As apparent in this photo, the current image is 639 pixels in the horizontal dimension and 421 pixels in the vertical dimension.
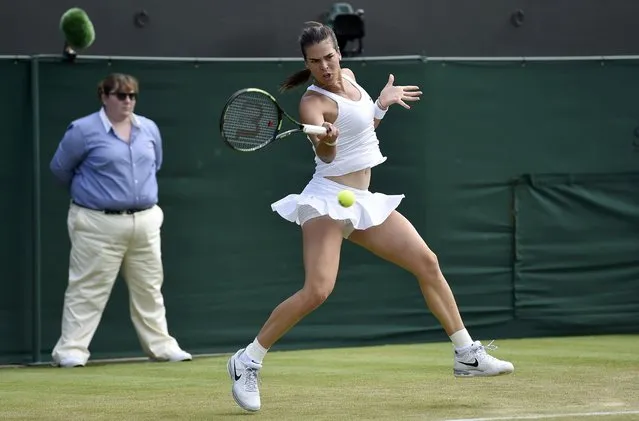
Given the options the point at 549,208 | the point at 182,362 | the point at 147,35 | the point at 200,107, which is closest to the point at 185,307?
the point at 182,362

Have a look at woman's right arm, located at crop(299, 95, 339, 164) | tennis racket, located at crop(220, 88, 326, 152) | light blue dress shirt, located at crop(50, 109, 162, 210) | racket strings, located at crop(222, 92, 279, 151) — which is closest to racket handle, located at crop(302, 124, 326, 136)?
woman's right arm, located at crop(299, 95, 339, 164)

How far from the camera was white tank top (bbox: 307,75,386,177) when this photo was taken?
739 centimetres

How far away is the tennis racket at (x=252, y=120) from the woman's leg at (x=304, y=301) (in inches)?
18.8

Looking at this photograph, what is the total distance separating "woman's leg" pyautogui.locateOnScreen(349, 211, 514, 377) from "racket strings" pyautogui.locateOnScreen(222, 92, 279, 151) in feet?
2.27

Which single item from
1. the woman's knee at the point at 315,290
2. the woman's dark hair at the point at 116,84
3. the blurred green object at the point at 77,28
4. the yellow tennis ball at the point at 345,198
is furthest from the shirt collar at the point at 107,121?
the woman's knee at the point at 315,290

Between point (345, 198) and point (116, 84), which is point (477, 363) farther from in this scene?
point (116, 84)

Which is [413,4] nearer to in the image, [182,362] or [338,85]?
[182,362]

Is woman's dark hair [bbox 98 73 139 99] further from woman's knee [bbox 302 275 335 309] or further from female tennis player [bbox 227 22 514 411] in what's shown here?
woman's knee [bbox 302 275 335 309]

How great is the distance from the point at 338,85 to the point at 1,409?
243 cm

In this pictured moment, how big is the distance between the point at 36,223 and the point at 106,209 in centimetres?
64

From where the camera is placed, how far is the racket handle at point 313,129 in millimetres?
6883

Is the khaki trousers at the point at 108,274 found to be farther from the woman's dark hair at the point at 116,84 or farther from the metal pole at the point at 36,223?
the woman's dark hair at the point at 116,84

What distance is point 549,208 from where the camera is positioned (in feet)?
37.8

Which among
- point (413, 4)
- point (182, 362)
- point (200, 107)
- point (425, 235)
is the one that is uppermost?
point (413, 4)
